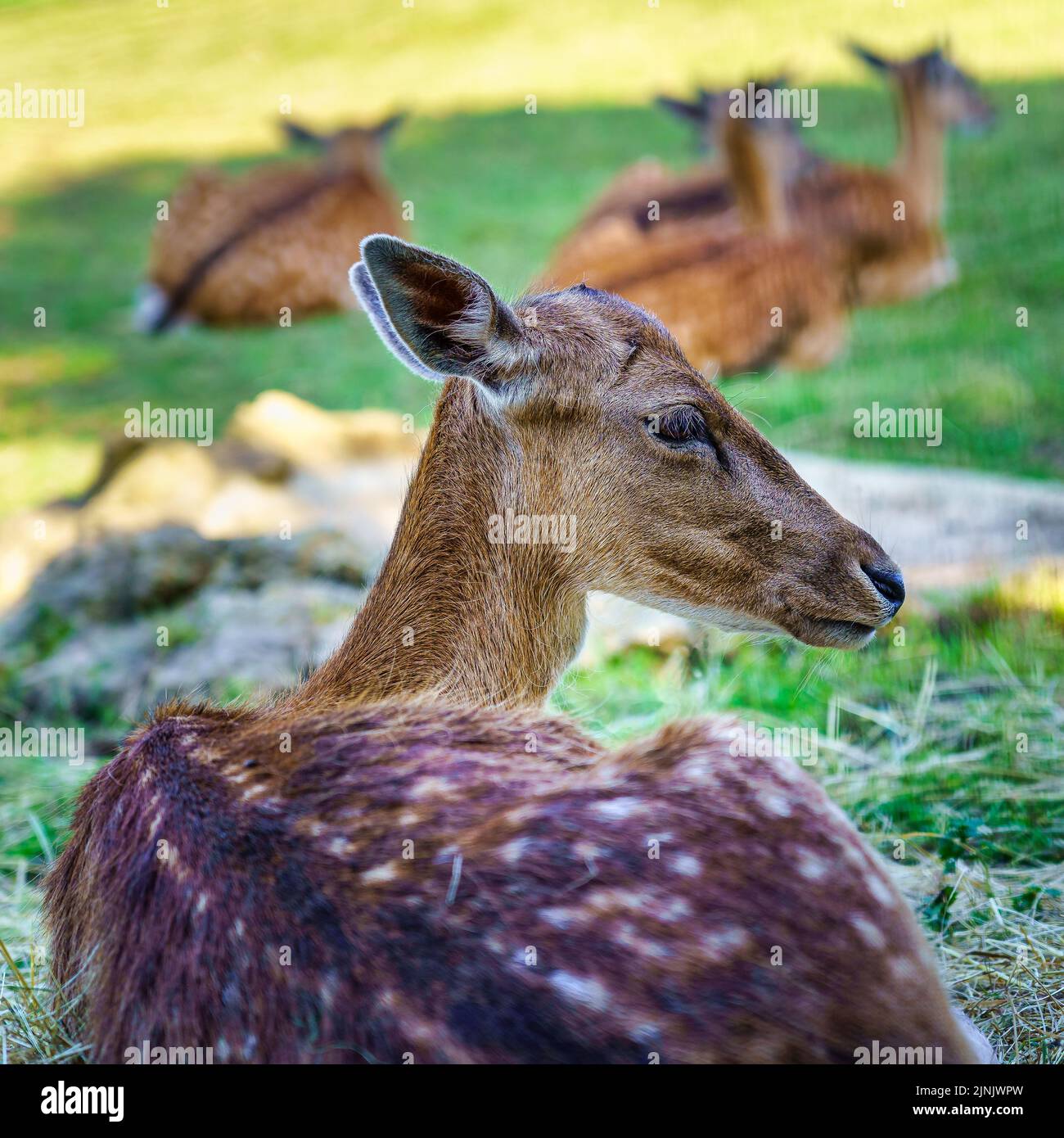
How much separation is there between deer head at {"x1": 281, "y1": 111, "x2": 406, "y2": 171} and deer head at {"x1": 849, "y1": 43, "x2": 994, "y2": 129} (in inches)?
185

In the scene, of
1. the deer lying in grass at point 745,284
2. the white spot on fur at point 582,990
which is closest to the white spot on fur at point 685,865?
the white spot on fur at point 582,990

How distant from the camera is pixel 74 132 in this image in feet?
60.0

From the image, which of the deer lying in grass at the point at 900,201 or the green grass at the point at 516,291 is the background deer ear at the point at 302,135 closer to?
the green grass at the point at 516,291

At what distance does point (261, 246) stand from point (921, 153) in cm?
609

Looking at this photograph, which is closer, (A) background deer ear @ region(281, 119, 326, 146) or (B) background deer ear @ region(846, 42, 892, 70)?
(B) background deer ear @ region(846, 42, 892, 70)

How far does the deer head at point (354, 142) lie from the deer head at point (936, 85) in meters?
4.70

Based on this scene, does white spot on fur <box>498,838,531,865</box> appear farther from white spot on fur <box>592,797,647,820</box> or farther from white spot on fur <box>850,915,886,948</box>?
white spot on fur <box>850,915,886,948</box>

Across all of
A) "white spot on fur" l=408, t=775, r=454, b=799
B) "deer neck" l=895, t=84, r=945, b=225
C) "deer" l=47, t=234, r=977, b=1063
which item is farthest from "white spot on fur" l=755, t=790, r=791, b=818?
"deer neck" l=895, t=84, r=945, b=225

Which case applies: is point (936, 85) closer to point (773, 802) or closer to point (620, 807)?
point (773, 802)

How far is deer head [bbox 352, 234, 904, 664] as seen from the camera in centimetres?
378

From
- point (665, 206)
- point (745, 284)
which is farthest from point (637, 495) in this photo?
point (665, 206)

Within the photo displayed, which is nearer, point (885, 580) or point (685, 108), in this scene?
point (885, 580)

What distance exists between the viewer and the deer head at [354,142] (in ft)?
45.6

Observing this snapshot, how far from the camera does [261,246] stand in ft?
39.5
